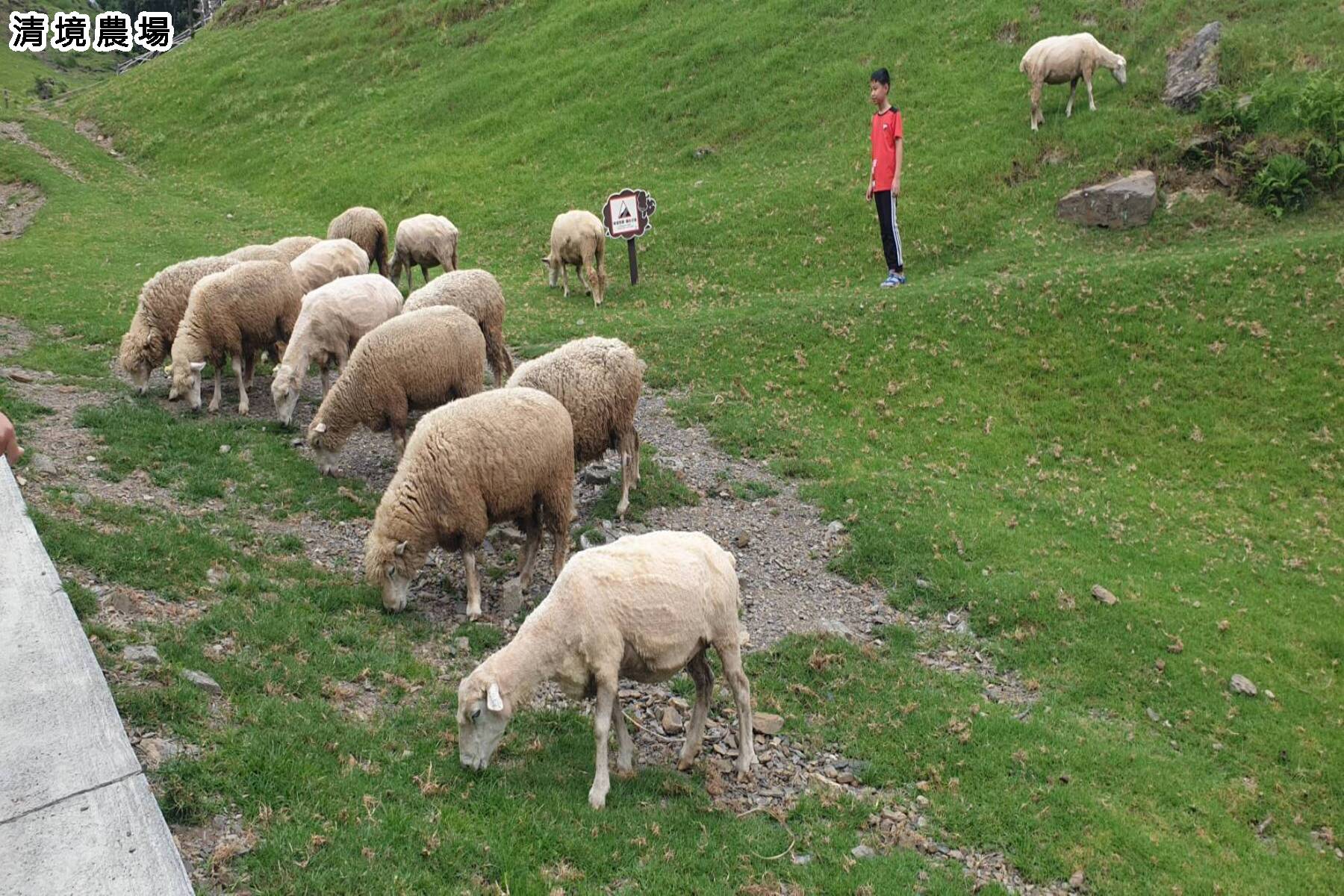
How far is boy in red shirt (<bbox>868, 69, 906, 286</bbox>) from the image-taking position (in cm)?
1919

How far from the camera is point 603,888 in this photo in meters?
6.21

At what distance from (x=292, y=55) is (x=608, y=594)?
5439 cm

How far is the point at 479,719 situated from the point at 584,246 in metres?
17.6

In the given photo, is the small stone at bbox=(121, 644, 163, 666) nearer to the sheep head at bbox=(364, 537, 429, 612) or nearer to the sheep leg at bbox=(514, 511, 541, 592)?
the sheep head at bbox=(364, 537, 429, 612)

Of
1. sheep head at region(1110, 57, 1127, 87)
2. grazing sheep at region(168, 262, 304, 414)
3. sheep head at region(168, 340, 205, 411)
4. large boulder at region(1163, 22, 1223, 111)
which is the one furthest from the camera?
sheep head at region(1110, 57, 1127, 87)

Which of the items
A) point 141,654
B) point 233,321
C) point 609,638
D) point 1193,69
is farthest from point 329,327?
point 1193,69

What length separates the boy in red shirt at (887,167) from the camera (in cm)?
1919

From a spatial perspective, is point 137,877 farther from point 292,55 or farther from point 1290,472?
point 292,55

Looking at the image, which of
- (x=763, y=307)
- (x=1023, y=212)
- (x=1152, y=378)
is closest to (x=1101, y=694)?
(x=1152, y=378)

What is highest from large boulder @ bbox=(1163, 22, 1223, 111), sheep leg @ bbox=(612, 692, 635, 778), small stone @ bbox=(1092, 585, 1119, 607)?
large boulder @ bbox=(1163, 22, 1223, 111)

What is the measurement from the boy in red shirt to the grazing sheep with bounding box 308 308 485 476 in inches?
431

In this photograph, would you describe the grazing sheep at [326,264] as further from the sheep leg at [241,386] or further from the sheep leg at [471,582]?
the sheep leg at [471,582]

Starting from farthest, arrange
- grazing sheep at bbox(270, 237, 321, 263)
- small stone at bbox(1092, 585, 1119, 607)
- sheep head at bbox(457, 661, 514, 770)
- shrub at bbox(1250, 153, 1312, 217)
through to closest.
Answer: shrub at bbox(1250, 153, 1312, 217)
grazing sheep at bbox(270, 237, 321, 263)
small stone at bbox(1092, 585, 1119, 607)
sheep head at bbox(457, 661, 514, 770)

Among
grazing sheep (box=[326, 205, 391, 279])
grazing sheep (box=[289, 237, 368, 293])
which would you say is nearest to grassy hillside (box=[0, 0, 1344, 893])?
grazing sheep (box=[289, 237, 368, 293])
